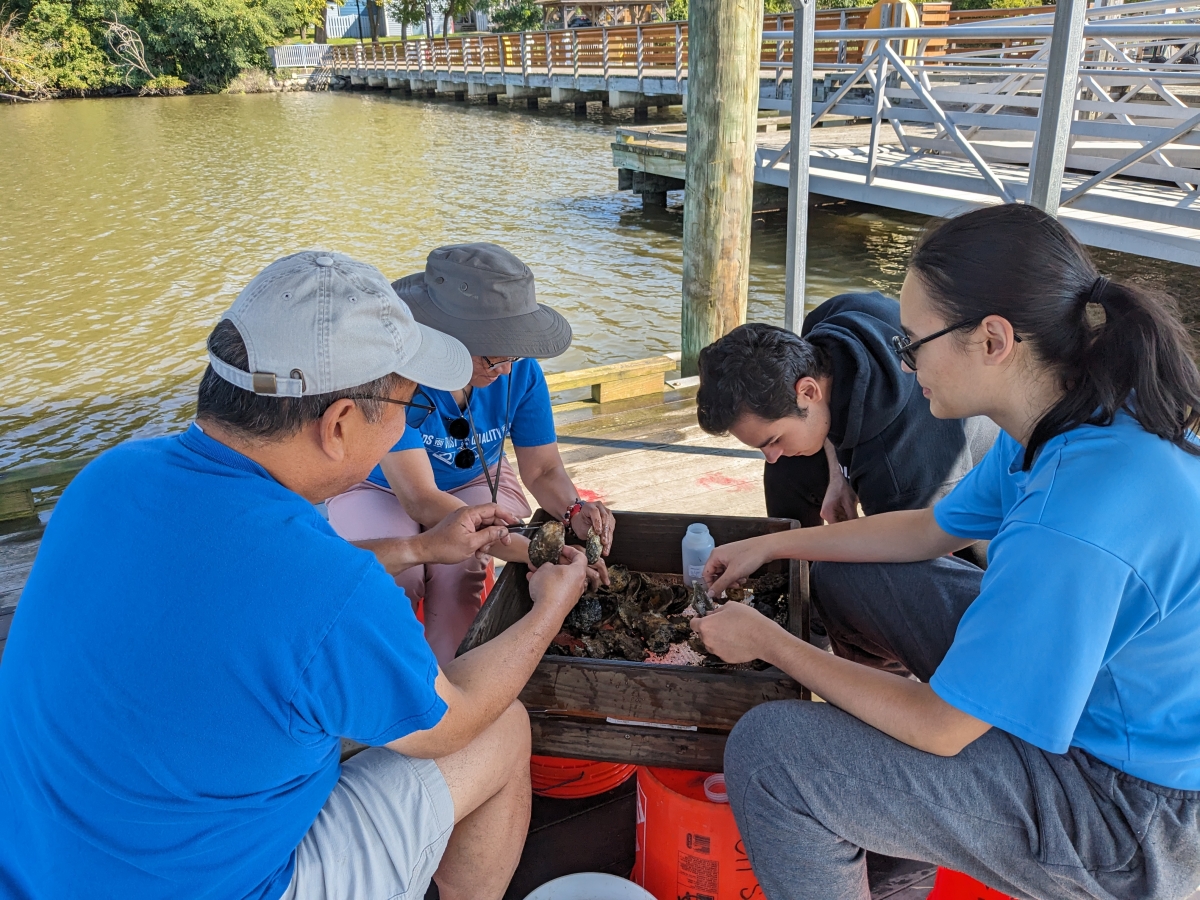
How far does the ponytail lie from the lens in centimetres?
146

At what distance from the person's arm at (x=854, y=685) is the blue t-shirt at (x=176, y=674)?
2.53 ft

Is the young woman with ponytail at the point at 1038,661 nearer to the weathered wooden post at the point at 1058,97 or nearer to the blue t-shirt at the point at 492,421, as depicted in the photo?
the blue t-shirt at the point at 492,421

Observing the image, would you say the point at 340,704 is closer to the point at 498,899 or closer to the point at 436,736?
the point at 436,736

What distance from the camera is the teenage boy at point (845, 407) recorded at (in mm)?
2471

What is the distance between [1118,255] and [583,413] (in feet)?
25.8

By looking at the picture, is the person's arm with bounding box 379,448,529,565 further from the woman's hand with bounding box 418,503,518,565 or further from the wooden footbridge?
the wooden footbridge

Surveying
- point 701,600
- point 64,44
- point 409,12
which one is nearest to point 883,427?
point 701,600

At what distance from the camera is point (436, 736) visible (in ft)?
5.09

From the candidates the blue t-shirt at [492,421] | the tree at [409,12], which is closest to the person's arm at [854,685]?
the blue t-shirt at [492,421]

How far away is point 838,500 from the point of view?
287 centimetres

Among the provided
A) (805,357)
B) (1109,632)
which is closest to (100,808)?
(1109,632)

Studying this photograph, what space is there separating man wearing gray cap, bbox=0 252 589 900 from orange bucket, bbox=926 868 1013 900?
3.46 feet

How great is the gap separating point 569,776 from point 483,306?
4.24ft

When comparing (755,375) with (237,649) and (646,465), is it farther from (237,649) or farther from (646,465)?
(646,465)
